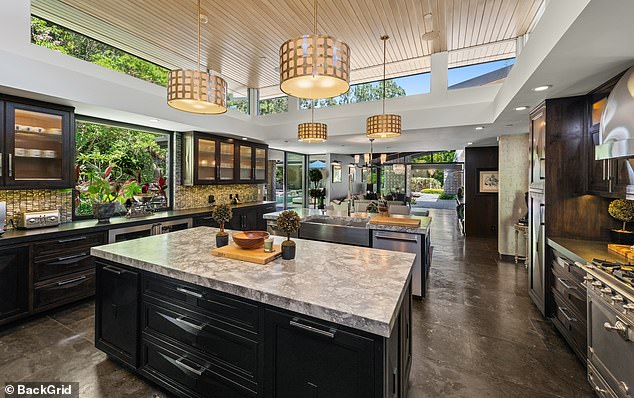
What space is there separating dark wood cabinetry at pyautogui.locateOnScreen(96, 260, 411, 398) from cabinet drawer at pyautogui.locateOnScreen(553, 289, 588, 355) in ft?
4.94

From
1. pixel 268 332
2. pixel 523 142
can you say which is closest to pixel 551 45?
pixel 268 332

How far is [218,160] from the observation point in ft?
18.7

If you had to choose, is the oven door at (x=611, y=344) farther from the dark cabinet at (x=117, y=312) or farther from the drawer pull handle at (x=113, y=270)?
the drawer pull handle at (x=113, y=270)

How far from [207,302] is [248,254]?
475 mm

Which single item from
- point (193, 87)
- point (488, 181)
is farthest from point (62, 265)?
point (488, 181)

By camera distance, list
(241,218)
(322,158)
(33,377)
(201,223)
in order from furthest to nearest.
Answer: (322,158)
(241,218)
(201,223)
(33,377)

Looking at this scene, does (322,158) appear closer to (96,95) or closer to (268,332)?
(96,95)

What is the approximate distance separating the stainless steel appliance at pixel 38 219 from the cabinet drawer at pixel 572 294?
547 centimetres

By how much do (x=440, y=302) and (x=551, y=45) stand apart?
9.37ft

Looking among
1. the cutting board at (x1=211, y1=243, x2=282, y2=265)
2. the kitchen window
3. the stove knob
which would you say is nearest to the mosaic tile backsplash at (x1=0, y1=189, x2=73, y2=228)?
the kitchen window

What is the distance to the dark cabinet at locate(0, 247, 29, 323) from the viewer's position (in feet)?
8.99

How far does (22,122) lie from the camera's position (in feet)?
10.1

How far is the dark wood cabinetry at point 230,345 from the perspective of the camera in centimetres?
127

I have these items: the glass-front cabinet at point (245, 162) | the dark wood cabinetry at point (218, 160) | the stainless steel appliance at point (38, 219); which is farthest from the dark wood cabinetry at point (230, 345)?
the glass-front cabinet at point (245, 162)
